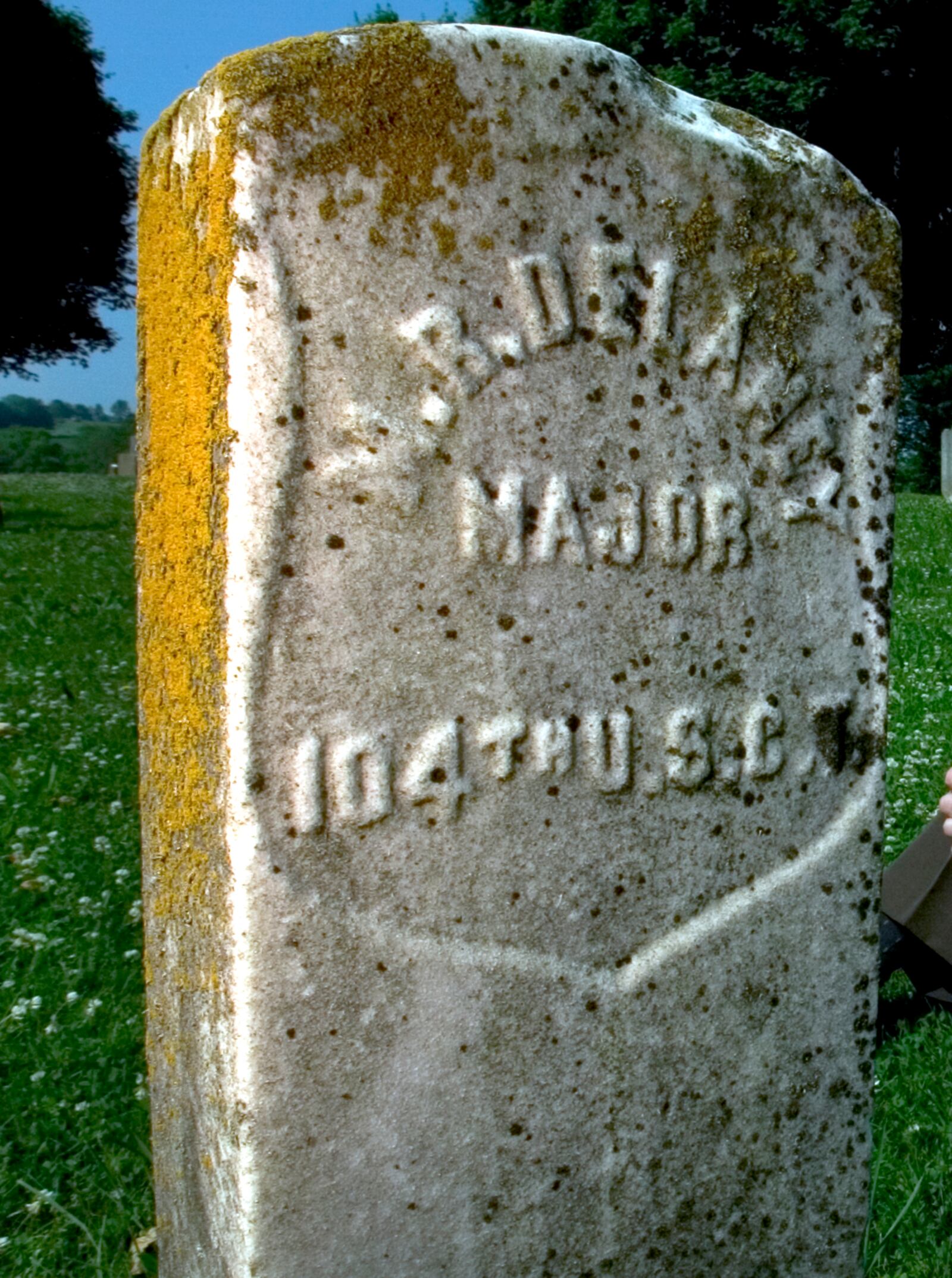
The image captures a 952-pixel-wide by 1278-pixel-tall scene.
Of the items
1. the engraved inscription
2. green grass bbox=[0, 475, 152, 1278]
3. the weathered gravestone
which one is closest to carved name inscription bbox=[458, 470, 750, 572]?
the weathered gravestone

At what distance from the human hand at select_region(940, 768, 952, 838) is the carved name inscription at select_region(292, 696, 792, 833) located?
819 millimetres

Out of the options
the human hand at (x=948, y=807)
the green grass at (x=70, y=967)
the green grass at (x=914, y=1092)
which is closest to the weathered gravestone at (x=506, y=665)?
the green grass at (x=914, y=1092)

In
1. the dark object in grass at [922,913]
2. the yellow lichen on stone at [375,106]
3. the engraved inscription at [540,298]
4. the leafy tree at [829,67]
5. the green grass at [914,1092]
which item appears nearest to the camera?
the yellow lichen on stone at [375,106]

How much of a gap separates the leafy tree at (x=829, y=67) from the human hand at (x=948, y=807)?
48.5ft

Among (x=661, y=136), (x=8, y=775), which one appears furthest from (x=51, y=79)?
(x=661, y=136)

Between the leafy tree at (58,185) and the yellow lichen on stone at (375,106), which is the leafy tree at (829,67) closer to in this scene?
the leafy tree at (58,185)

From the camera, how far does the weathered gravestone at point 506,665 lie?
170cm

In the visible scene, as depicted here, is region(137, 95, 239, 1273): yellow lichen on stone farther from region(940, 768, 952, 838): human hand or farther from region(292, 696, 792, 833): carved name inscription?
region(940, 768, 952, 838): human hand

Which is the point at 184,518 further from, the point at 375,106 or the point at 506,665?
the point at 375,106

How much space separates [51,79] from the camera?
19.7 metres

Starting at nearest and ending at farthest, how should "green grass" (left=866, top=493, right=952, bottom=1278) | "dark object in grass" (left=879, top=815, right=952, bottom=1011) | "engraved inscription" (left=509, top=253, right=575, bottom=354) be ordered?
"engraved inscription" (left=509, top=253, right=575, bottom=354), "green grass" (left=866, top=493, right=952, bottom=1278), "dark object in grass" (left=879, top=815, right=952, bottom=1011)

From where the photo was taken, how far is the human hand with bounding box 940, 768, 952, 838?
9.25 feet

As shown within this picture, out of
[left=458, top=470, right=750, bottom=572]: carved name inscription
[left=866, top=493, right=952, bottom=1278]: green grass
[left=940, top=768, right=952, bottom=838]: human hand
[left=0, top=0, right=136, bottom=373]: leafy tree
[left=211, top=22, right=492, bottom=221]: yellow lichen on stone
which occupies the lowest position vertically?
[left=866, top=493, right=952, bottom=1278]: green grass

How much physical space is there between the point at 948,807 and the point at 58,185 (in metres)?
20.2
